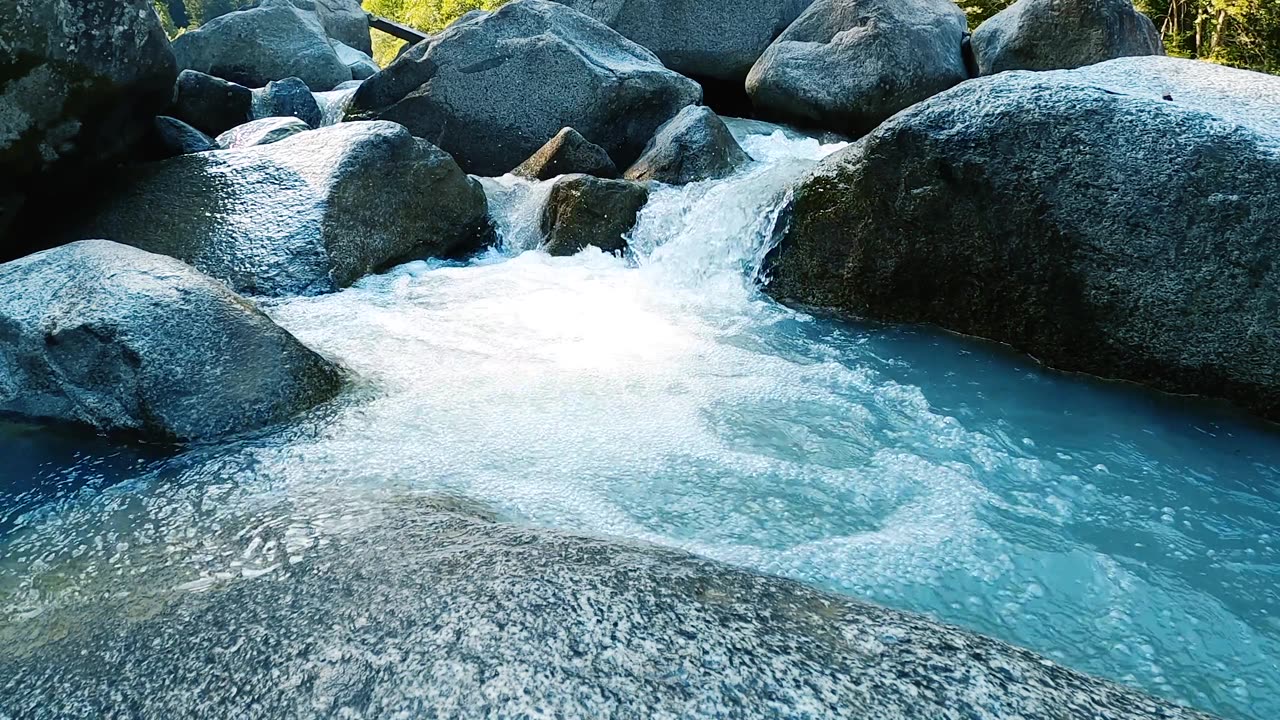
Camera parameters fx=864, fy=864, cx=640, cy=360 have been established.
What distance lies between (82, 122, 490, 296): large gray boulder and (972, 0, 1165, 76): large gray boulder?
24.0 ft

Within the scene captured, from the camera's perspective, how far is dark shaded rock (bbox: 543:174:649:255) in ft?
20.7

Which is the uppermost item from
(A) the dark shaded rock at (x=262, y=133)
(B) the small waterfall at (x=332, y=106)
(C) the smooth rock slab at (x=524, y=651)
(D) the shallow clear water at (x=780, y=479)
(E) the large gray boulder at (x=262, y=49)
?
(E) the large gray boulder at (x=262, y=49)

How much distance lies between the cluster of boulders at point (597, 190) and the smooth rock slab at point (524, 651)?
1.40m

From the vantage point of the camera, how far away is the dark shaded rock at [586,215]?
6316 millimetres

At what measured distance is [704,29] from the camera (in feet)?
40.3

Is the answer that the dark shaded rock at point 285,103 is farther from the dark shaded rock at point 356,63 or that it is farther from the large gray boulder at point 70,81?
the large gray boulder at point 70,81

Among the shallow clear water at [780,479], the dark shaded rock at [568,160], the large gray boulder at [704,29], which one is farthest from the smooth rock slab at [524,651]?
the large gray boulder at [704,29]

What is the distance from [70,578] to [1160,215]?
432cm

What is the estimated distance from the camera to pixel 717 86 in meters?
12.8

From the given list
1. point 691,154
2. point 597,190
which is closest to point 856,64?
point 691,154

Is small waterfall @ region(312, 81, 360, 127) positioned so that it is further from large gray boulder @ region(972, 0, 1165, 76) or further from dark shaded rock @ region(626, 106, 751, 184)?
large gray boulder @ region(972, 0, 1165, 76)

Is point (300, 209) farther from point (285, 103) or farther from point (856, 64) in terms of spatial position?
point (856, 64)

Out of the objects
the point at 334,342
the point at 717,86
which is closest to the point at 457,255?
the point at 334,342

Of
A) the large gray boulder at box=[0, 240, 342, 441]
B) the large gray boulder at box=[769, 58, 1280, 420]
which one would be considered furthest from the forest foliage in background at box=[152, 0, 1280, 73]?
the large gray boulder at box=[0, 240, 342, 441]
